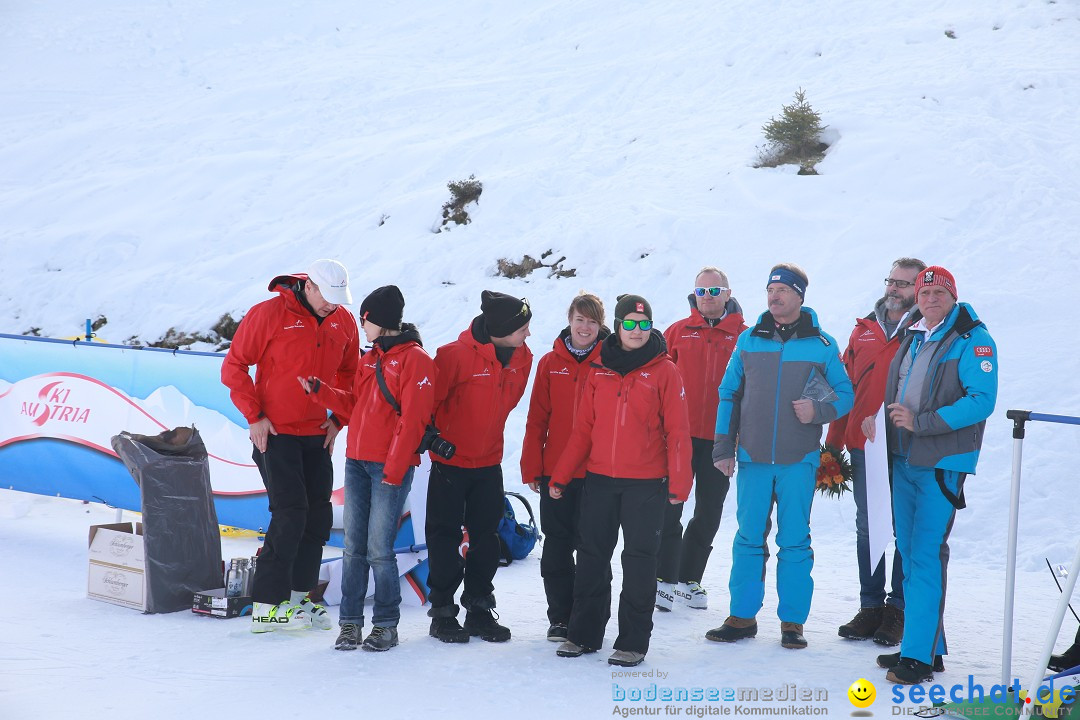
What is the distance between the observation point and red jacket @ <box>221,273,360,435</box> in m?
5.34

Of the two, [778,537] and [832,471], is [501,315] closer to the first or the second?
[778,537]

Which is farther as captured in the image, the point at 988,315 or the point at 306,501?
the point at 988,315

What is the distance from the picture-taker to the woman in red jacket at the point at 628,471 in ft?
15.8

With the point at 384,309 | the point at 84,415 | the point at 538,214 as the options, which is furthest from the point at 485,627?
the point at 538,214

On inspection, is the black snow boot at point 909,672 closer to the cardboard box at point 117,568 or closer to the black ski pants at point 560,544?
the black ski pants at point 560,544

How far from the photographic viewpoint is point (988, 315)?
34.3ft

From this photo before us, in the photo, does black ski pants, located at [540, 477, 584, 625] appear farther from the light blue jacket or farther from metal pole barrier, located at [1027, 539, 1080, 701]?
metal pole barrier, located at [1027, 539, 1080, 701]

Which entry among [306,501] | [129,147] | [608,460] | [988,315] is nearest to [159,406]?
[306,501]

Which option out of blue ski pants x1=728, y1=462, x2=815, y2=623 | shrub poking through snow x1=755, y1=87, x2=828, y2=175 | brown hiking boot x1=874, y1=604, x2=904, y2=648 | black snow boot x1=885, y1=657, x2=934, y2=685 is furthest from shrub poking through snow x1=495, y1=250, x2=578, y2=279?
black snow boot x1=885, y1=657, x2=934, y2=685

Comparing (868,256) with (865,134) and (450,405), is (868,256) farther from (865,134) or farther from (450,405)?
(450,405)

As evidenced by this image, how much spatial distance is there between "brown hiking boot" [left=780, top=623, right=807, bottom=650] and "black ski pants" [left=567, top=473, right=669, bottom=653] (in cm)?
83

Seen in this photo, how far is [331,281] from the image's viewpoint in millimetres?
5285

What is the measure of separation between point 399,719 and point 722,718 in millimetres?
1423

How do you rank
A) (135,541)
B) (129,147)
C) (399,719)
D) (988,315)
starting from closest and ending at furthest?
(399,719) → (135,541) → (988,315) → (129,147)
